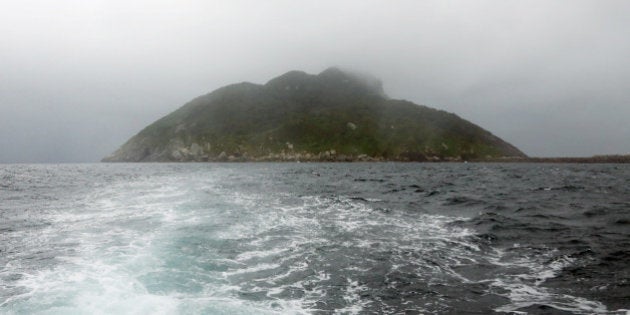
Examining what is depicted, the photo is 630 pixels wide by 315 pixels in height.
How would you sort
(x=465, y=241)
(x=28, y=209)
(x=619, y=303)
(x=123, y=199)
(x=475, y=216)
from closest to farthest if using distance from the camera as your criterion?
(x=619, y=303) → (x=465, y=241) → (x=475, y=216) → (x=28, y=209) → (x=123, y=199)

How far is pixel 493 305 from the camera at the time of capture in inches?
424

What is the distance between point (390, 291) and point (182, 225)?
1293cm

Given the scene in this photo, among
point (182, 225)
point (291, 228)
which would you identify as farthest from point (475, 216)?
point (182, 225)

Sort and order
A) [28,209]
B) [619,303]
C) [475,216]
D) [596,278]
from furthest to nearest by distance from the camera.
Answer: [28,209] < [475,216] < [596,278] < [619,303]

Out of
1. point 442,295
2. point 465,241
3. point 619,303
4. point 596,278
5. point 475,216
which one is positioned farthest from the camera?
point 475,216

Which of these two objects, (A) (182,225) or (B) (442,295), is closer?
(B) (442,295)

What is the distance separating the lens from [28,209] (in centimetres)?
2859

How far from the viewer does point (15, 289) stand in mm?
11703

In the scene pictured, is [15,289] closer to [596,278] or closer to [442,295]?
[442,295]

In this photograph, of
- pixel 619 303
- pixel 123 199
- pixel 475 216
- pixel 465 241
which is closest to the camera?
pixel 619 303

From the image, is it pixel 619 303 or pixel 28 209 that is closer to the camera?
pixel 619 303

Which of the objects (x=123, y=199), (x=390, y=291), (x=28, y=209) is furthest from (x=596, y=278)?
(x=28, y=209)

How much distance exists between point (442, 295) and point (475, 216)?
44.6 ft

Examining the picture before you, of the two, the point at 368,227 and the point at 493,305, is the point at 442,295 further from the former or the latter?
the point at 368,227
